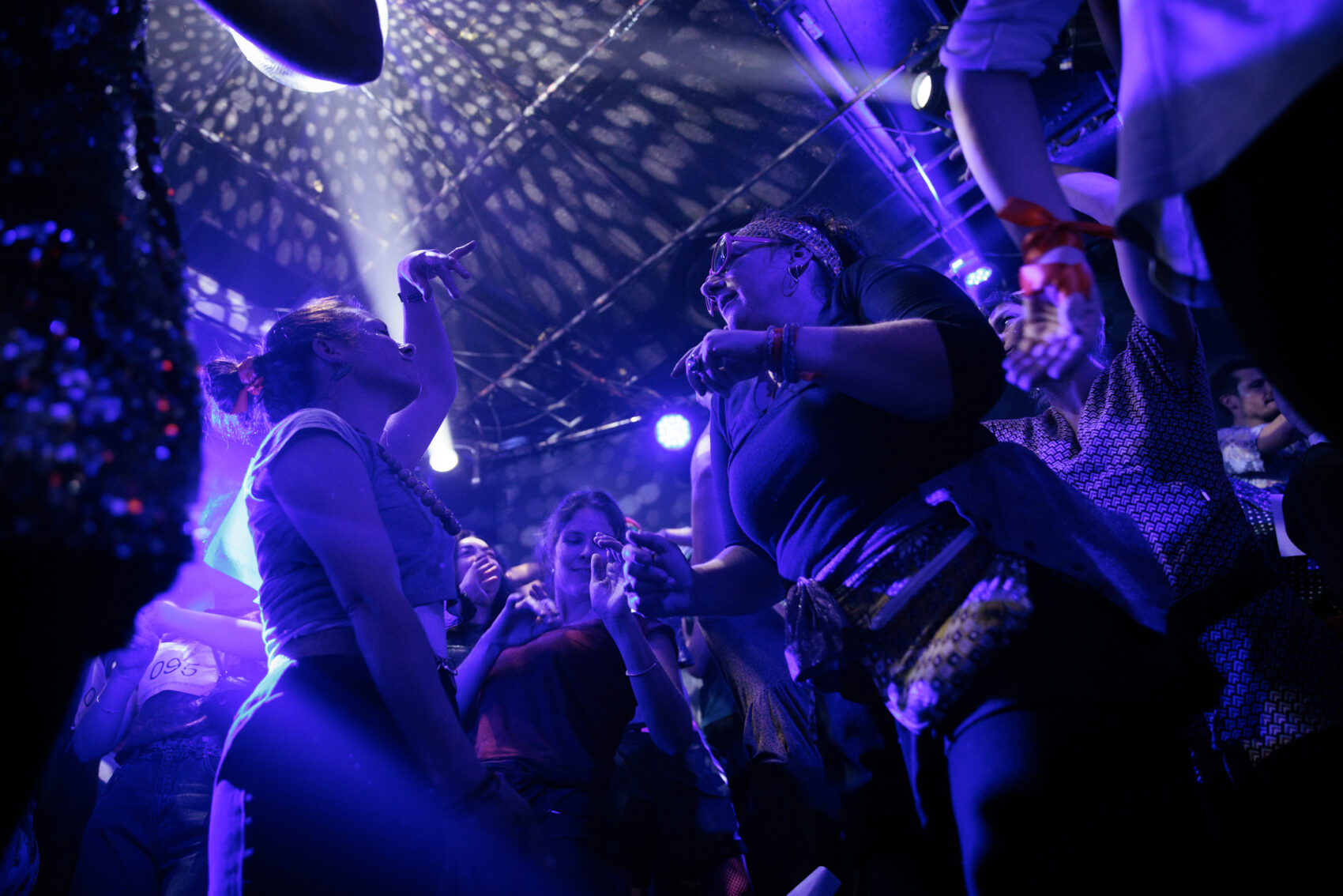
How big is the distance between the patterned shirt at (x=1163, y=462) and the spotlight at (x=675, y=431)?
535 cm

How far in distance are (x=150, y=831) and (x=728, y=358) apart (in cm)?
258

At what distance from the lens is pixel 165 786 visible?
97.5 inches

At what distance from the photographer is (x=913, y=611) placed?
43.3 inches

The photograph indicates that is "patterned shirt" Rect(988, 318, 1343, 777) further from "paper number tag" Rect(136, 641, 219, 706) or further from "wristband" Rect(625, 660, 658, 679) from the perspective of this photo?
"paper number tag" Rect(136, 641, 219, 706)

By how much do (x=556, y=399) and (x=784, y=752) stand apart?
610cm

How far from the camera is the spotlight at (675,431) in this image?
7184mm

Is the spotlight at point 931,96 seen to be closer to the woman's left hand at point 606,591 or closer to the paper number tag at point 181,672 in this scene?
the woman's left hand at point 606,591

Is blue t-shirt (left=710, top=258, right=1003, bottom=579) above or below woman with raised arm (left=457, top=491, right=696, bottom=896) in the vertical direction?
above

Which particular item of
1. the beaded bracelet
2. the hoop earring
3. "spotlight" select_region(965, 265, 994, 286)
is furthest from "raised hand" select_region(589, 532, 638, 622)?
"spotlight" select_region(965, 265, 994, 286)

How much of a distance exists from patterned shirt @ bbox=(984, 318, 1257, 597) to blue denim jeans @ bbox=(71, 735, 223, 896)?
2889 mm

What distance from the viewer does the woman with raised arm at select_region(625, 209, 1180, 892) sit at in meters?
0.92

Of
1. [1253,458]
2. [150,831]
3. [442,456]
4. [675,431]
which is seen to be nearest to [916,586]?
[150,831]

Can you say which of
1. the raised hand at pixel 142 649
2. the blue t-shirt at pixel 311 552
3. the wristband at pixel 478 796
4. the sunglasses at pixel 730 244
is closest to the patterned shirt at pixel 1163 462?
the sunglasses at pixel 730 244

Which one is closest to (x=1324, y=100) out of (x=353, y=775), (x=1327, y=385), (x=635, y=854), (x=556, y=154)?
(x=1327, y=385)
